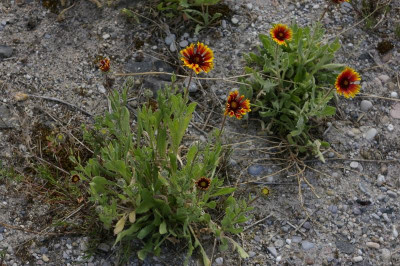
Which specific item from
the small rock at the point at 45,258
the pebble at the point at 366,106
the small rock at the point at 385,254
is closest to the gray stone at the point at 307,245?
the small rock at the point at 385,254

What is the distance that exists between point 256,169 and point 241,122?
0.41 metres

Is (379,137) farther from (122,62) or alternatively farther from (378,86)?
(122,62)

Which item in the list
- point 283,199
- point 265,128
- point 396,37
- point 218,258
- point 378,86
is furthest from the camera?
point 396,37

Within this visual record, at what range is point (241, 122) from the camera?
12.7 ft

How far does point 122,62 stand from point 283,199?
5.35ft

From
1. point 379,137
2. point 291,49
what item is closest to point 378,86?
point 379,137

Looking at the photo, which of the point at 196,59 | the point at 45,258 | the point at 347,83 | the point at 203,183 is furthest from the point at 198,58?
the point at 45,258

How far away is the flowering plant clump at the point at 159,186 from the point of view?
3.00 m

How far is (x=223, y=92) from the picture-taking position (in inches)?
156

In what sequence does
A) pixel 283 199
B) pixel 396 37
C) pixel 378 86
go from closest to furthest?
pixel 283 199
pixel 378 86
pixel 396 37

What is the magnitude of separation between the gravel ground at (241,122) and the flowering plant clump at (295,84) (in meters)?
0.17

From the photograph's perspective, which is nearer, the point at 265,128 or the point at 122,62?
the point at 265,128

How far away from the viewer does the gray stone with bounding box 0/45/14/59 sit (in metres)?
4.03

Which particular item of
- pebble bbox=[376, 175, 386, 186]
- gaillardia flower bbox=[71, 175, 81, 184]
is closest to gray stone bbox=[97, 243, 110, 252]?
gaillardia flower bbox=[71, 175, 81, 184]
